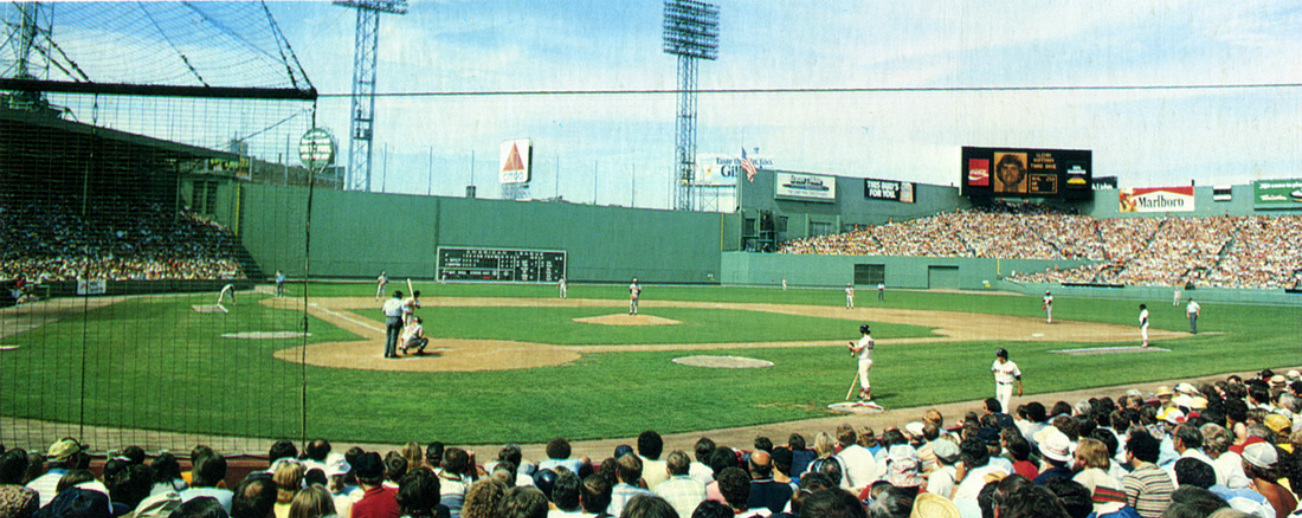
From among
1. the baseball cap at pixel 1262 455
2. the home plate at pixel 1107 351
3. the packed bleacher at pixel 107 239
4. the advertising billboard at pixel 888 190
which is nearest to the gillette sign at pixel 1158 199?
the advertising billboard at pixel 888 190

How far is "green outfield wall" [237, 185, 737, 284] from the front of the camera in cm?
5562

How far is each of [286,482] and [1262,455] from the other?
6732mm

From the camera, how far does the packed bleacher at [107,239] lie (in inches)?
557

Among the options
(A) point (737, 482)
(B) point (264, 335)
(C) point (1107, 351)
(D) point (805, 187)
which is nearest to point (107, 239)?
(B) point (264, 335)

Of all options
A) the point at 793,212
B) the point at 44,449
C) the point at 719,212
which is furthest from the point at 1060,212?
the point at 44,449

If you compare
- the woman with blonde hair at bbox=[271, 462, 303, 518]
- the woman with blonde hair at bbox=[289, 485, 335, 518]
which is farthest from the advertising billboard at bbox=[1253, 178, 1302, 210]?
the woman with blonde hair at bbox=[289, 485, 335, 518]

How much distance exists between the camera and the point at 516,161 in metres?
66.2

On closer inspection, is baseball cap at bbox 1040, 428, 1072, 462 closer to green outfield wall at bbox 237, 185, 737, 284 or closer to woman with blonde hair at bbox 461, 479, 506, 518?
woman with blonde hair at bbox 461, 479, 506, 518

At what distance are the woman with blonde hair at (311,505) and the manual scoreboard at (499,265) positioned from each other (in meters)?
55.9

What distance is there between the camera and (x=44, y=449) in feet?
31.1

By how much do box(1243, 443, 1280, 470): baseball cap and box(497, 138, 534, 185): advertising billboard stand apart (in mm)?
61941

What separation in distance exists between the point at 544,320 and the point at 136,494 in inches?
984

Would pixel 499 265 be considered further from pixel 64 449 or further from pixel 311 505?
pixel 311 505

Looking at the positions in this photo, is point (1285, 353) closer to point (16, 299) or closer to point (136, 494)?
point (136, 494)
